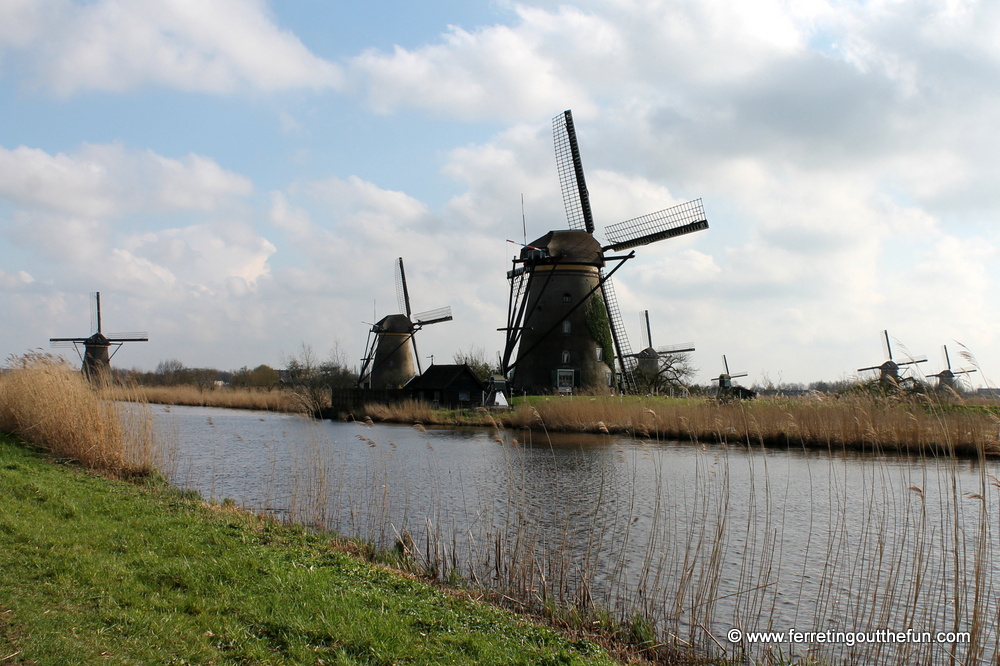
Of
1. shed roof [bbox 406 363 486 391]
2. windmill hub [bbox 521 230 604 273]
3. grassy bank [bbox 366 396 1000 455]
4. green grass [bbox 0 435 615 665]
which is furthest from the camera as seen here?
shed roof [bbox 406 363 486 391]

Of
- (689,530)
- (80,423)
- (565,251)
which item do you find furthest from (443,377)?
(689,530)

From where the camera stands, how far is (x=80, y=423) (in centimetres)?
976

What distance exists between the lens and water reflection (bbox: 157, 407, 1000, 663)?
4.86 m

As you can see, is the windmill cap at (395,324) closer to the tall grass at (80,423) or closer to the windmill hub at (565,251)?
the windmill hub at (565,251)

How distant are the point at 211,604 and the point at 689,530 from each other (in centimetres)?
486

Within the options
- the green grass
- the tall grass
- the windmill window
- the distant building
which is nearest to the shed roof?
the distant building

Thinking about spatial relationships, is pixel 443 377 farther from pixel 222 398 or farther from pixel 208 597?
pixel 208 597

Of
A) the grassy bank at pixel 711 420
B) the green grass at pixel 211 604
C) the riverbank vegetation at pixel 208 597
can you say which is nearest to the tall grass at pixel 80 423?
the riverbank vegetation at pixel 208 597

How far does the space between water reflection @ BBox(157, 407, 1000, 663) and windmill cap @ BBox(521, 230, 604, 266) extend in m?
11.1

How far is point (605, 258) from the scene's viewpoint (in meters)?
25.0

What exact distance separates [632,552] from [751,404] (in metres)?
10.6

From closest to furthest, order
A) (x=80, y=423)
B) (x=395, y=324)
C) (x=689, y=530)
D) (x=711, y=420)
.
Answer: (x=689, y=530) < (x=80, y=423) < (x=711, y=420) < (x=395, y=324)

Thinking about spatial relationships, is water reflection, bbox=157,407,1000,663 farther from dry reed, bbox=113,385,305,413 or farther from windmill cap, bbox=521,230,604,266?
dry reed, bbox=113,385,305,413

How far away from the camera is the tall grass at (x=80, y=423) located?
9625 millimetres
